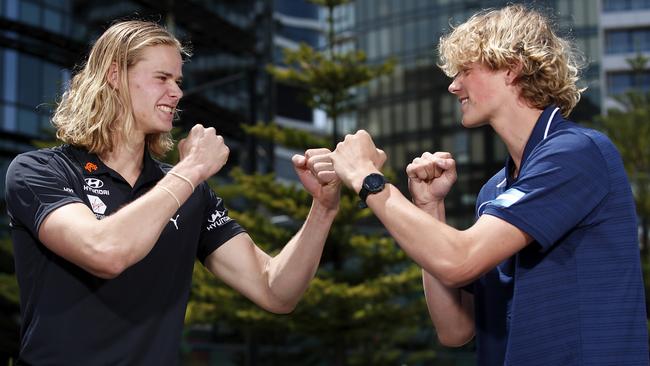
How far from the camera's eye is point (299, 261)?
3.26 metres

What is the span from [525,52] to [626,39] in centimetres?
5606

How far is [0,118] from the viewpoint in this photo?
3052 cm

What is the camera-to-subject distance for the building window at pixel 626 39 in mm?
53841

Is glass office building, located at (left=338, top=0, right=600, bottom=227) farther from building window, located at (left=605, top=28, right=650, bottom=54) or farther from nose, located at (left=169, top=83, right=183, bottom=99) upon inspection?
nose, located at (left=169, top=83, right=183, bottom=99)

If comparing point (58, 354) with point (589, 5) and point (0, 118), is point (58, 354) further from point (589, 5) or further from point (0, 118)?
point (589, 5)

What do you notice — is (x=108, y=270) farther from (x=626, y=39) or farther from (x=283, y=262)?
(x=626, y=39)

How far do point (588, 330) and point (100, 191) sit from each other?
1.60 metres

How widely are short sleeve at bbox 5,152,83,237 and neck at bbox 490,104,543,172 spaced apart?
1368 mm

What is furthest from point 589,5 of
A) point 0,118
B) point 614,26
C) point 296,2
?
point 0,118

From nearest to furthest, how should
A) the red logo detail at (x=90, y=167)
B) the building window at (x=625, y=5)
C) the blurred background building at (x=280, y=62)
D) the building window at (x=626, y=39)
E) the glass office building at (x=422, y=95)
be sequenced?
the red logo detail at (x=90, y=167) → the blurred background building at (x=280, y=62) → the glass office building at (x=422, y=95) → the building window at (x=626, y=39) → the building window at (x=625, y=5)

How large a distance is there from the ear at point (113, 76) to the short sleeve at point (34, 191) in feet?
1.37

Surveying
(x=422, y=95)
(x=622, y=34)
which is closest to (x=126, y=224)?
(x=422, y=95)

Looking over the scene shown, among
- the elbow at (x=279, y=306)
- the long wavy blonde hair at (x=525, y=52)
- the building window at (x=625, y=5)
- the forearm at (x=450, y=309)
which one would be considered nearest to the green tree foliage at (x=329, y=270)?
the elbow at (x=279, y=306)

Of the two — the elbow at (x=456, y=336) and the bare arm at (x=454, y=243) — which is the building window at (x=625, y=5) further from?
the bare arm at (x=454, y=243)
